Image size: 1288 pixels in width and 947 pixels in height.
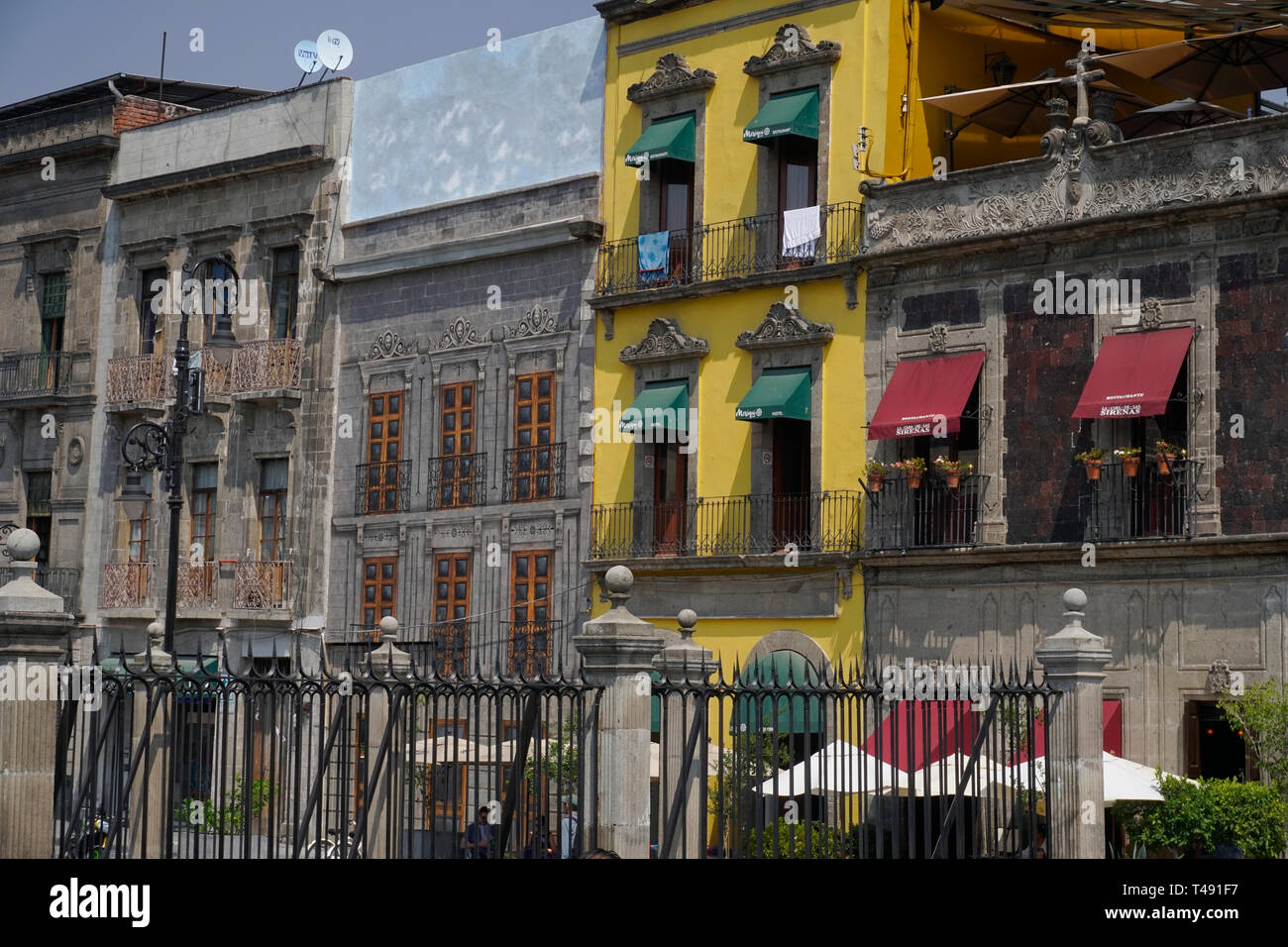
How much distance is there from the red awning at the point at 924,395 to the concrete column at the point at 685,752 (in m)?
7.64

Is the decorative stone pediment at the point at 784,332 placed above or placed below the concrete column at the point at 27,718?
above

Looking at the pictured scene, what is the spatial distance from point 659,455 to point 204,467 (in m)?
8.64

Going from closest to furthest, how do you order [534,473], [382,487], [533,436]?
[534,473] → [533,436] → [382,487]

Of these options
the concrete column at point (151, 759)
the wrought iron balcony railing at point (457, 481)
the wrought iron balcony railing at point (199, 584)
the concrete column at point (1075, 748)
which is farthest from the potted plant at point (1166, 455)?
the wrought iron balcony railing at point (199, 584)

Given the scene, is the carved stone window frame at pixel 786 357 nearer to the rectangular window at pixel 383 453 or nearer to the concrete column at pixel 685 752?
the rectangular window at pixel 383 453

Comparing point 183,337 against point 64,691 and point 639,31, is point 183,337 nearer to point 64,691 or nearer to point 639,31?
point 639,31

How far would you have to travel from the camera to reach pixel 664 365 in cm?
2720

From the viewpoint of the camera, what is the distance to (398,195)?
30328 millimetres

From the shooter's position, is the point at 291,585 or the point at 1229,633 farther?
the point at 291,585

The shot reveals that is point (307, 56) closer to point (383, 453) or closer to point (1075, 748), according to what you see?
point (383, 453)

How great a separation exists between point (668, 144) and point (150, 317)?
10643 millimetres

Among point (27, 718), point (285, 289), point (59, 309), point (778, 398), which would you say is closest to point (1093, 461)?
point (778, 398)

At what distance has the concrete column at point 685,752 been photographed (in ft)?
41.7

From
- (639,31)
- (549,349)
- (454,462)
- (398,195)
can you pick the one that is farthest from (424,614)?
(639,31)
